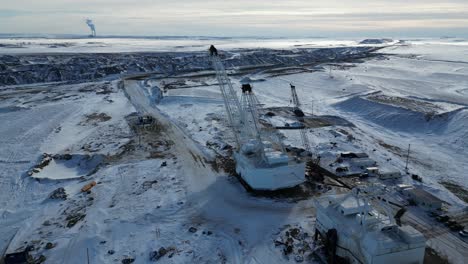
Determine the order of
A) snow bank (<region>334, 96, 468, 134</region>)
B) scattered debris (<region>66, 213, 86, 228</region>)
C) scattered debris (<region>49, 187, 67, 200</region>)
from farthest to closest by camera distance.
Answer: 1. snow bank (<region>334, 96, 468, 134</region>)
2. scattered debris (<region>49, 187, 67, 200</region>)
3. scattered debris (<region>66, 213, 86, 228</region>)

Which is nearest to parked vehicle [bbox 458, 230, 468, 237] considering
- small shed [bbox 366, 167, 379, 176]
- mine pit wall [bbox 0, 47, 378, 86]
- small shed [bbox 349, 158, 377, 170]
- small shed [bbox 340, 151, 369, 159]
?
small shed [bbox 366, 167, 379, 176]

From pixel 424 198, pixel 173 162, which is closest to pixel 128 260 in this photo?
pixel 173 162

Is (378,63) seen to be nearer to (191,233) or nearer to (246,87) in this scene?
(246,87)

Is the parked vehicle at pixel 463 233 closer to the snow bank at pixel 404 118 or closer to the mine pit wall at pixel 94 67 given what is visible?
the snow bank at pixel 404 118

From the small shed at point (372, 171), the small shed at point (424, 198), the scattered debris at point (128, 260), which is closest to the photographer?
the scattered debris at point (128, 260)

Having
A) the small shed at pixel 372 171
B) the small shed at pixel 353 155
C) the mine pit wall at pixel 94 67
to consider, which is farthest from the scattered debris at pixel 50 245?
the mine pit wall at pixel 94 67

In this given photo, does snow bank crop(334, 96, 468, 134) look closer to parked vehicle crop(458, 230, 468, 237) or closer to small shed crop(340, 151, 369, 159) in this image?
small shed crop(340, 151, 369, 159)
